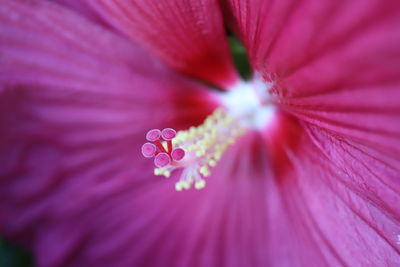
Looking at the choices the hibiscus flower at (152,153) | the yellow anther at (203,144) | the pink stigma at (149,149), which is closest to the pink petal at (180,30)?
the hibiscus flower at (152,153)

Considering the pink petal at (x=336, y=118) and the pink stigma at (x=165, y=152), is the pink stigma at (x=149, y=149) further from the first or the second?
the pink petal at (x=336, y=118)

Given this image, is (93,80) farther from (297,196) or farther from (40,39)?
(297,196)

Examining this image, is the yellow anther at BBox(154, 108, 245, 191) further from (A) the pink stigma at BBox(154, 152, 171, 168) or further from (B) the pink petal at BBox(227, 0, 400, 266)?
(B) the pink petal at BBox(227, 0, 400, 266)

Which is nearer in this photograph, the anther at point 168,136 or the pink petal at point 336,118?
the pink petal at point 336,118

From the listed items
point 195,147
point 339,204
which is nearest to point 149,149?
point 195,147

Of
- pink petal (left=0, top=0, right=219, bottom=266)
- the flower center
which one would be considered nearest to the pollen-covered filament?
the flower center

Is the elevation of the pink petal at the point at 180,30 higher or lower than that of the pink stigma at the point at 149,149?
higher

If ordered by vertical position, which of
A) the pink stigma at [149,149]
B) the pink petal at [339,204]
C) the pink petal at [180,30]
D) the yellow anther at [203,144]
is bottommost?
the pink petal at [339,204]

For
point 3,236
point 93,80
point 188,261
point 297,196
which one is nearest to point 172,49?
point 93,80

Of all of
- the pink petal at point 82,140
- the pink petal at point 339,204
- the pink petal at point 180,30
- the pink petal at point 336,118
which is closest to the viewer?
the pink petal at point 336,118

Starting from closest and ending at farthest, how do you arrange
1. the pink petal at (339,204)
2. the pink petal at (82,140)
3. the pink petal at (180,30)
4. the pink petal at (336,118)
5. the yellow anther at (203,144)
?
the pink petal at (336,118) → the pink petal at (339,204) → the pink petal at (180,30) → the yellow anther at (203,144) → the pink petal at (82,140)
